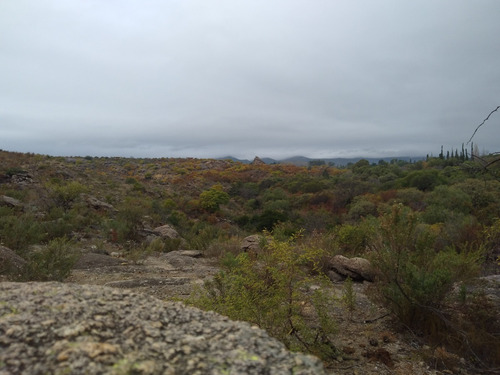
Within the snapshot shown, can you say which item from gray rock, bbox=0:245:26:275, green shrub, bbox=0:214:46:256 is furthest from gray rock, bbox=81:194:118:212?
gray rock, bbox=0:245:26:275

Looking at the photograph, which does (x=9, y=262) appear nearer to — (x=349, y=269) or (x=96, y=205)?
(x=349, y=269)

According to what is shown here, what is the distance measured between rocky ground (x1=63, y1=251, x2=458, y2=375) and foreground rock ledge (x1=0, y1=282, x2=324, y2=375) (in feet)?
8.01

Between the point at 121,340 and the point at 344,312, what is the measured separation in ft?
16.7

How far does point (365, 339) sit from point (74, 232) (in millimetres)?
12416

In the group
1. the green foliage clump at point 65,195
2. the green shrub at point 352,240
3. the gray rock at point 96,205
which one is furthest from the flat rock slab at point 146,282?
the gray rock at point 96,205

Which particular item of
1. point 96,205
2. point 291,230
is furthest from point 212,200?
point 291,230

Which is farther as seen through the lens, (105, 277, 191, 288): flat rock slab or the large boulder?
the large boulder

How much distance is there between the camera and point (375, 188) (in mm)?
26938

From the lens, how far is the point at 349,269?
8586 millimetres

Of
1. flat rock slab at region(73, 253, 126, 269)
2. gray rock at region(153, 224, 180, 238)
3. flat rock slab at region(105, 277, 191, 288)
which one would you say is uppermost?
flat rock slab at region(105, 277, 191, 288)

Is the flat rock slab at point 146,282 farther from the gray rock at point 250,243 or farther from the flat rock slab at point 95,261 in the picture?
the gray rock at point 250,243

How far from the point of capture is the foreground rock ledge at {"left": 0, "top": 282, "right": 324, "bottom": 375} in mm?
1745

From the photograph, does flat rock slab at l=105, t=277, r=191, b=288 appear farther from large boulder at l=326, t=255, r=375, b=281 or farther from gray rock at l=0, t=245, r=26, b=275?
large boulder at l=326, t=255, r=375, b=281

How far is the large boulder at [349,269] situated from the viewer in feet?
27.6
